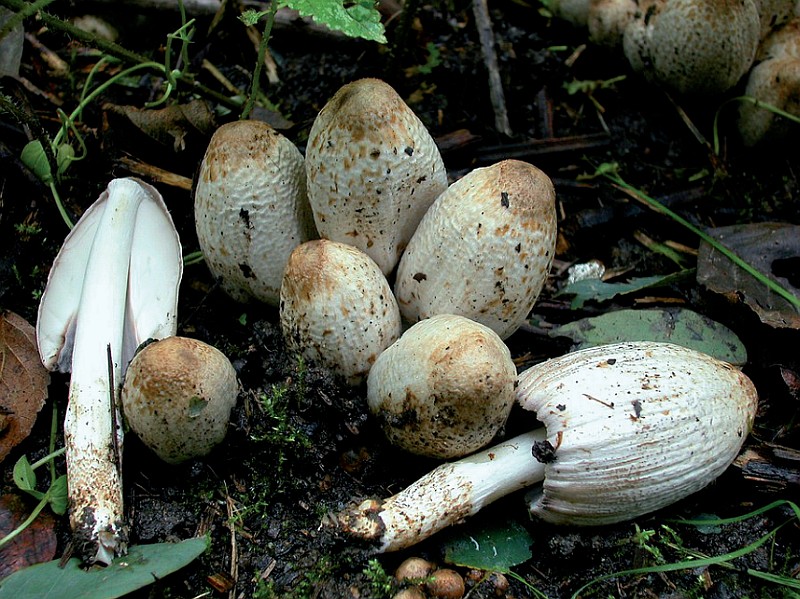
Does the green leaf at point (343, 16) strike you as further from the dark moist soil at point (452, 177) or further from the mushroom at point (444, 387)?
the dark moist soil at point (452, 177)

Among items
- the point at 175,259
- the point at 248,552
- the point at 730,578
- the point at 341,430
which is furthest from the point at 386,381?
the point at 730,578

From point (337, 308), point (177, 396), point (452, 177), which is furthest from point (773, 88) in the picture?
point (177, 396)

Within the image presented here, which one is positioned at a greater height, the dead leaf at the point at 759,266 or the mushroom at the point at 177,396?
the mushroom at the point at 177,396

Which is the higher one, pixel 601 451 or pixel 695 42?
pixel 695 42

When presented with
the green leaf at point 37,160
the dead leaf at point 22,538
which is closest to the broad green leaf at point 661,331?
the dead leaf at point 22,538

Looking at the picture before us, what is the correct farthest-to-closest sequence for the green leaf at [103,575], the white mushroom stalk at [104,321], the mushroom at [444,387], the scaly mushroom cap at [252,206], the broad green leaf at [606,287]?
the broad green leaf at [606,287]
the scaly mushroom cap at [252,206]
the white mushroom stalk at [104,321]
the mushroom at [444,387]
the green leaf at [103,575]

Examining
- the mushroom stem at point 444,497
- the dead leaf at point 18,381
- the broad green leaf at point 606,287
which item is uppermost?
the dead leaf at point 18,381

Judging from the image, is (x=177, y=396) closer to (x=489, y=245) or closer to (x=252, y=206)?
(x=252, y=206)
